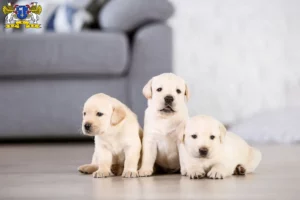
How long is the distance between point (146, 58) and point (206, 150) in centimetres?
145

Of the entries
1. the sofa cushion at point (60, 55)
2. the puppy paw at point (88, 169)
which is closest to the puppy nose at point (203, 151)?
the puppy paw at point (88, 169)

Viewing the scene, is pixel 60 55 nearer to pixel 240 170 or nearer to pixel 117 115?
pixel 117 115

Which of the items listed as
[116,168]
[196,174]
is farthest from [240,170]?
[116,168]

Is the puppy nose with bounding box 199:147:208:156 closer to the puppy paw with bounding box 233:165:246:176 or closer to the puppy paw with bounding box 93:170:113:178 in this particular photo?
the puppy paw with bounding box 233:165:246:176

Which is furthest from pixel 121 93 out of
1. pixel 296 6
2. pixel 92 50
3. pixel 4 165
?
pixel 296 6

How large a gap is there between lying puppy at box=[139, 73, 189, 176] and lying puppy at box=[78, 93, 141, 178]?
3cm

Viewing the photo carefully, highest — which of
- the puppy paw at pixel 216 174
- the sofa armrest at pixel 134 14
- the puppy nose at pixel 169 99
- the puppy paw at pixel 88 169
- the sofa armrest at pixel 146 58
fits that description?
the sofa armrest at pixel 134 14

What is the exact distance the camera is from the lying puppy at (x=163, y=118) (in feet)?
5.64

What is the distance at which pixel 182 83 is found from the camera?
1.75 m

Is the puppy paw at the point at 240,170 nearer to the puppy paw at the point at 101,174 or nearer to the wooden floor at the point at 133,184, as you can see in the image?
the wooden floor at the point at 133,184

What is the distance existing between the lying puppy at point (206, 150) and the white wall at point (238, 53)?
8.08 feet

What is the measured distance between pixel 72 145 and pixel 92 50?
489mm

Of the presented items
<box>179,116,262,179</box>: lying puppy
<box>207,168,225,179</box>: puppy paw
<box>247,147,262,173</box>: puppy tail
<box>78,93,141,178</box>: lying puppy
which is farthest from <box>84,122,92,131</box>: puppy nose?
<box>247,147,262,173</box>: puppy tail

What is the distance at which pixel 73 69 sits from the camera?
291 centimetres
